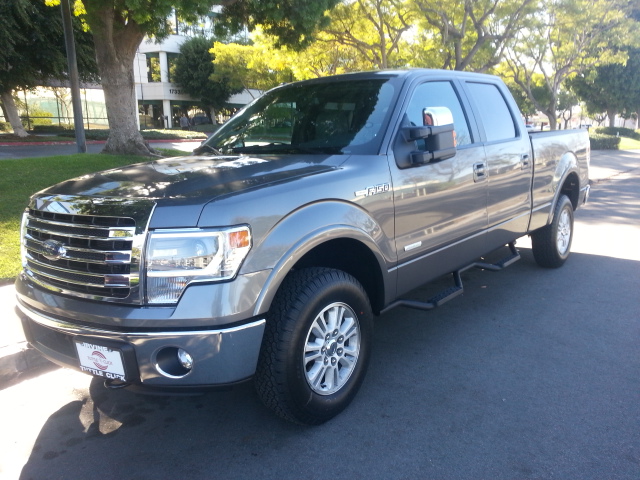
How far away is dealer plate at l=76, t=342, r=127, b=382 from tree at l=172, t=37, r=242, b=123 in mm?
41217

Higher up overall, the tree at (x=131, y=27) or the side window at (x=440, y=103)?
the tree at (x=131, y=27)

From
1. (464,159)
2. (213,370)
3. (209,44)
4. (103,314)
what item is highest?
(209,44)

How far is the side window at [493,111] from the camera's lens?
4652mm

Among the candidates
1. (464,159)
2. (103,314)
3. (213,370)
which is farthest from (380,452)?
(464,159)

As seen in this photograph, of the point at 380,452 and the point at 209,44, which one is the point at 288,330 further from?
the point at 209,44

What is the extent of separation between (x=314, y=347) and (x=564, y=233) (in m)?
4.39

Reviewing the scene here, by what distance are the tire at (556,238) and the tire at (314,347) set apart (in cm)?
340

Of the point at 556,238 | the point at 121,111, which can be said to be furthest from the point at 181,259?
the point at 121,111

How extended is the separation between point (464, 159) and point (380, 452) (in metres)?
2.26

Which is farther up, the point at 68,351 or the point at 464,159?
the point at 464,159

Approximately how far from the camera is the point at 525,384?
11.9ft

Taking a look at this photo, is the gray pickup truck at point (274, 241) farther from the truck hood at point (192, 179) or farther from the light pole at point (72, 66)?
the light pole at point (72, 66)

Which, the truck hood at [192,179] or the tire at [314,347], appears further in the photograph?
the tire at [314,347]

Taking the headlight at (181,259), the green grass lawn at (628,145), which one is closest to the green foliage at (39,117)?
the green grass lawn at (628,145)
